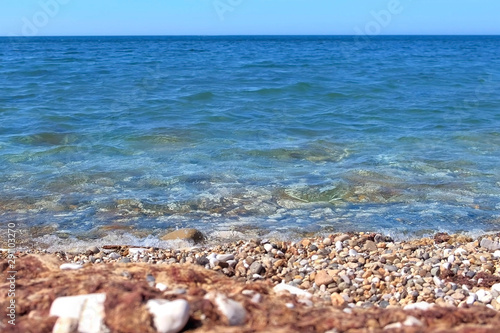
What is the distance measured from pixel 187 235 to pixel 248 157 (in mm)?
4000

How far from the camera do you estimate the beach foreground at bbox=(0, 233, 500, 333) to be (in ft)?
9.05

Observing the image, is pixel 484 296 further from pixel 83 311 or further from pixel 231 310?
pixel 83 311

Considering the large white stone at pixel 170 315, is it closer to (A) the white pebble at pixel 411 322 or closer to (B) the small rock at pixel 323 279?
(A) the white pebble at pixel 411 322

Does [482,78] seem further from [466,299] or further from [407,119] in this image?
[466,299]

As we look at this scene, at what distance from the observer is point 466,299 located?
460 cm

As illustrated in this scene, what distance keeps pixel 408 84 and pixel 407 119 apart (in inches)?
289

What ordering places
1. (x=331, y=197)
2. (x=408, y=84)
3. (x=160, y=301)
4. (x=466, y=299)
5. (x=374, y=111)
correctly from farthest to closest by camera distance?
(x=408, y=84) → (x=374, y=111) → (x=331, y=197) → (x=466, y=299) → (x=160, y=301)

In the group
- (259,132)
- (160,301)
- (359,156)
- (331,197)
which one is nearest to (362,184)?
(331,197)

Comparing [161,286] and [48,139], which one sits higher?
[161,286]

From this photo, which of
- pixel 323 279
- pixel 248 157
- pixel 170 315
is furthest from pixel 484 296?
pixel 248 157

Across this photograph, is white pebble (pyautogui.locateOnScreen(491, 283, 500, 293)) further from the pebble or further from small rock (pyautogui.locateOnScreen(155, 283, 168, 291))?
small rock (pyautogui.locateOnScreen(155, 283, 168, 291))

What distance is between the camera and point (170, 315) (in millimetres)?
2709

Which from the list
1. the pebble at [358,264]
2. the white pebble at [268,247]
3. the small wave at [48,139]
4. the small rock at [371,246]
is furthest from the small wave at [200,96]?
the small rock at [371,246]

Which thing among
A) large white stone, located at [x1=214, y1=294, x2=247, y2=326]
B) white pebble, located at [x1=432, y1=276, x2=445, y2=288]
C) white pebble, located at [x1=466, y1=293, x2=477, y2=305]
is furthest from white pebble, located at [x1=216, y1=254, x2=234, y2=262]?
large white stone, located at [x1=214, y1=294, x2=247, y2=326]
